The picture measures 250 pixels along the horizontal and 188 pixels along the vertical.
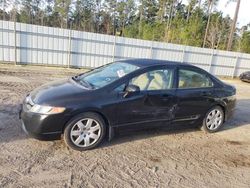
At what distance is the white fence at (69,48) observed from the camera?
13.7 meters

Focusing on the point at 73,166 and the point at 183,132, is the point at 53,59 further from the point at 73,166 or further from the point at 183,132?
the point at 73,166

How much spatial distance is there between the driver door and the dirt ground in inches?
17.2

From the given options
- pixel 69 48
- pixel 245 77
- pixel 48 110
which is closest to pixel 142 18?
pixel 245 77

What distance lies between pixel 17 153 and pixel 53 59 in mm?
11437

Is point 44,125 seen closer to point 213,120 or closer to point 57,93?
→ point 57,93

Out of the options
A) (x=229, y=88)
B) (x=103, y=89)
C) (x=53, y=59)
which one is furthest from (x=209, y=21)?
(x=103, y=89)

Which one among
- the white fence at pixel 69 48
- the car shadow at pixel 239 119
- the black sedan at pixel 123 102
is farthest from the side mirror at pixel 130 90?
the white fence at pixel 69 48

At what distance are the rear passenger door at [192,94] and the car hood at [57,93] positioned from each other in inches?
75.2

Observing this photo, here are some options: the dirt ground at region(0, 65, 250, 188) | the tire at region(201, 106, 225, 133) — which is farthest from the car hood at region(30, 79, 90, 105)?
the tire at region(201, 106, 225, 133)

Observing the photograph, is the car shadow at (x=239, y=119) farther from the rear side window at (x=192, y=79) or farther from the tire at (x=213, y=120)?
the rear side window at (x=192, y=79)

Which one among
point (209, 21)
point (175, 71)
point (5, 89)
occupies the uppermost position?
point (209, 21)

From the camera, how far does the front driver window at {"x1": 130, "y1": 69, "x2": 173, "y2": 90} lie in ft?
15.5

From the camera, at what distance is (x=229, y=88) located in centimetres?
609

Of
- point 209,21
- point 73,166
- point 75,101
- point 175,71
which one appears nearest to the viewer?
point 73,166
